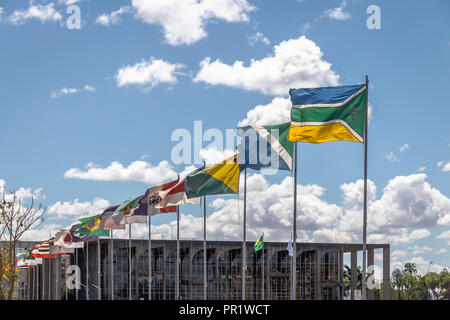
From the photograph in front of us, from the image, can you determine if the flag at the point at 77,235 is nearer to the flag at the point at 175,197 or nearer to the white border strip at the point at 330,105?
the flag at the point at 175,197

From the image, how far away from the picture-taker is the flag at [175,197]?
3941 centimetres

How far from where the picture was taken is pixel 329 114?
81.1ft

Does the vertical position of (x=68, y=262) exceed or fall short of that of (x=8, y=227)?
it falls short

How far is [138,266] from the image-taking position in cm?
10825

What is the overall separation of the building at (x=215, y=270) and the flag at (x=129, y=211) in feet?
188

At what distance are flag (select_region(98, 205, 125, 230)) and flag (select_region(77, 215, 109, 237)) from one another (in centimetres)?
243

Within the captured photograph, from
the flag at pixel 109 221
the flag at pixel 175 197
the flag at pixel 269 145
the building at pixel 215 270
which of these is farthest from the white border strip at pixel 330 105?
the building at pixel 215 270

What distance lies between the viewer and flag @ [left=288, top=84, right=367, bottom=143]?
24719 millimetres

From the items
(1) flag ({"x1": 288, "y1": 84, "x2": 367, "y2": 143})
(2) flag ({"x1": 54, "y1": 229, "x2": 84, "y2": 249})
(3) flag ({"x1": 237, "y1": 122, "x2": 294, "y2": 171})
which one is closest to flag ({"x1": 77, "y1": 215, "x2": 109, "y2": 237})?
(2) flag ({"x1": 54, "y1": 229, "x2": 84, "y2": 249})
